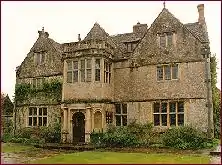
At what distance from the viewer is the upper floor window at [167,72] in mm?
22078

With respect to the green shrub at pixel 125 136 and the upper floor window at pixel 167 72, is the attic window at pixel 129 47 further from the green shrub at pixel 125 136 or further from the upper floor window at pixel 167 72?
the green shrub at pixel 125 136

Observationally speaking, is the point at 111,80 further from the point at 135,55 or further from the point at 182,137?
the point at 182,137

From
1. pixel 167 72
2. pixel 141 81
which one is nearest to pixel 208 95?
pixel 167 72

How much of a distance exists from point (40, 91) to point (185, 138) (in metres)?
13.6

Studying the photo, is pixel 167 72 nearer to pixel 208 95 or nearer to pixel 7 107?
pixel 208 95

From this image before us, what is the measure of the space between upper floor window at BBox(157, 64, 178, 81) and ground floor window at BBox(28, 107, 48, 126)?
35.1 ft

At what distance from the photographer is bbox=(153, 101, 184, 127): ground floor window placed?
21484 mm

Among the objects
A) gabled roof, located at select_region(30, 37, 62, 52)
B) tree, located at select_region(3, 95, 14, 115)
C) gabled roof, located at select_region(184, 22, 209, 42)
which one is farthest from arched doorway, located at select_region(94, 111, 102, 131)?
tree, located at select_region(3, 95, 14, 115)

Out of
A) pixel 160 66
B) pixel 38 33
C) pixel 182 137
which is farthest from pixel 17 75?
pixel 182 137

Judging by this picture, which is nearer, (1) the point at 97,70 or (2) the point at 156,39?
(1) the point at 97,70

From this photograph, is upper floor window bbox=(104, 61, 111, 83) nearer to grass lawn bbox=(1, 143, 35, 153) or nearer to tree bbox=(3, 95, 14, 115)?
grass lawn bbox=(1, 143, 35, 153)

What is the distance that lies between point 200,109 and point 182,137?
2.37 m

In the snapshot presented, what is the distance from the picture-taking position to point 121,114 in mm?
23438

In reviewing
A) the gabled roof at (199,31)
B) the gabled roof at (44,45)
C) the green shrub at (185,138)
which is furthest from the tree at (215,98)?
the gabled roof at (44,45)
